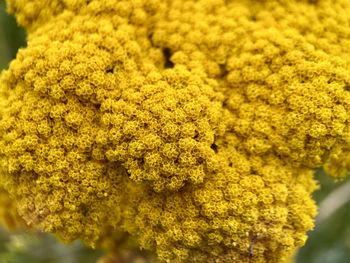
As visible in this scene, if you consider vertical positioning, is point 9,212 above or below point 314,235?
above

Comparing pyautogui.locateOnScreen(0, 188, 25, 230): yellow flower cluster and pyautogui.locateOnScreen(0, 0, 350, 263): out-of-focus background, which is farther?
pyautogui.locateOnScreen(0, 0, 350, 263): out-of-focus background

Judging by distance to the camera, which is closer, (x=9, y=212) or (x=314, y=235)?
(x=9, y=212)

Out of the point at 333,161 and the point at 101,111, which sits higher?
the point at 101,111

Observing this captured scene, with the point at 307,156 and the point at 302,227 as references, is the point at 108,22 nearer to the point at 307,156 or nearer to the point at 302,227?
the point at 307,156

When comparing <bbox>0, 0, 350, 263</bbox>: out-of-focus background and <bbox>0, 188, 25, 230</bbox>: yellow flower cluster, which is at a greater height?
<bbox>0, 188, 25, 230</bbox>: yellow flower cluster

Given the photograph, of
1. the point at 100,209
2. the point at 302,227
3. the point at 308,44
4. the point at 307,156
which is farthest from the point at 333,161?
the point at 100,209

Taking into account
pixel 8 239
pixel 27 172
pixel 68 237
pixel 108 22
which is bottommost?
pixel 8 239

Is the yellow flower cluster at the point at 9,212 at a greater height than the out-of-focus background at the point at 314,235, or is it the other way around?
the yellow flower cluster at the point at 9,212

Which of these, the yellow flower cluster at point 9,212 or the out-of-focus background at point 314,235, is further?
the out-of-focus background at point 314,235
